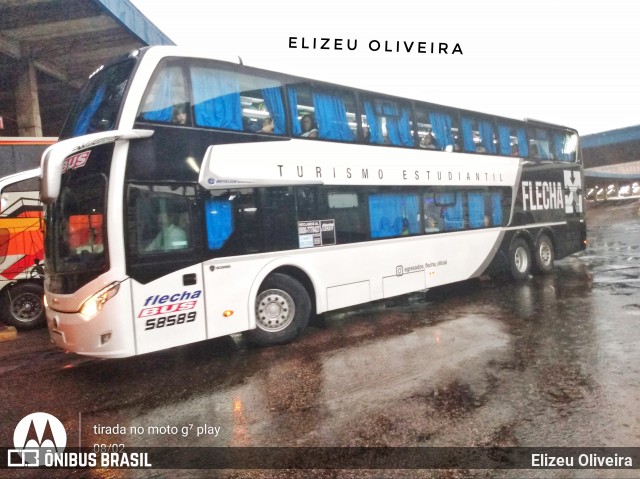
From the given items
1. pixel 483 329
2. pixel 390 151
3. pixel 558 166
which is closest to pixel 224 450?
pixel 483 329

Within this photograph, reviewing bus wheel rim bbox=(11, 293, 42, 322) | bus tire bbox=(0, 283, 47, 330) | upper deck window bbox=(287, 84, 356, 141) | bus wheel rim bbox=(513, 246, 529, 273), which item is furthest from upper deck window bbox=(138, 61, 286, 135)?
bus wheel rim bbox=(513, 246, 529, 273)

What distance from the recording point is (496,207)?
31.8 feet

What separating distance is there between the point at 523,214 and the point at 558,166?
2.36 meters

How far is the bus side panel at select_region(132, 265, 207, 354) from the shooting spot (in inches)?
188

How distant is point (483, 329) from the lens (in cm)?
624

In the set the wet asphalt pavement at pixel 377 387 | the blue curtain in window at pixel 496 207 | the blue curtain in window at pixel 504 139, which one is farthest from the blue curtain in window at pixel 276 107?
the blue curtain in window at pixel 504 139

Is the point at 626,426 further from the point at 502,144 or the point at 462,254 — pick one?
the point at 502,144

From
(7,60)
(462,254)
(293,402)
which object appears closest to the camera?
(293,402)

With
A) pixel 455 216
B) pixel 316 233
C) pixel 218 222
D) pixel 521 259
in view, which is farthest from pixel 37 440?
pixel 521 259

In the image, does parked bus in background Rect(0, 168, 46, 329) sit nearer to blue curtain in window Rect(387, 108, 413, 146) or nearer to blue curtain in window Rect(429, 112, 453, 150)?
blue curtain in window Rect(387, 108, 413, 146)

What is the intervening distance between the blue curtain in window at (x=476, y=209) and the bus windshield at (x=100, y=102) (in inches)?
272

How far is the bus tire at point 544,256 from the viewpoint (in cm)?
1070

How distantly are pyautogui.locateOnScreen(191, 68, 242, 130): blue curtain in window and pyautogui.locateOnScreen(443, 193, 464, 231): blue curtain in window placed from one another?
473 cm

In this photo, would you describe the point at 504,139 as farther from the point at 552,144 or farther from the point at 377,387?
the point at 377,387
